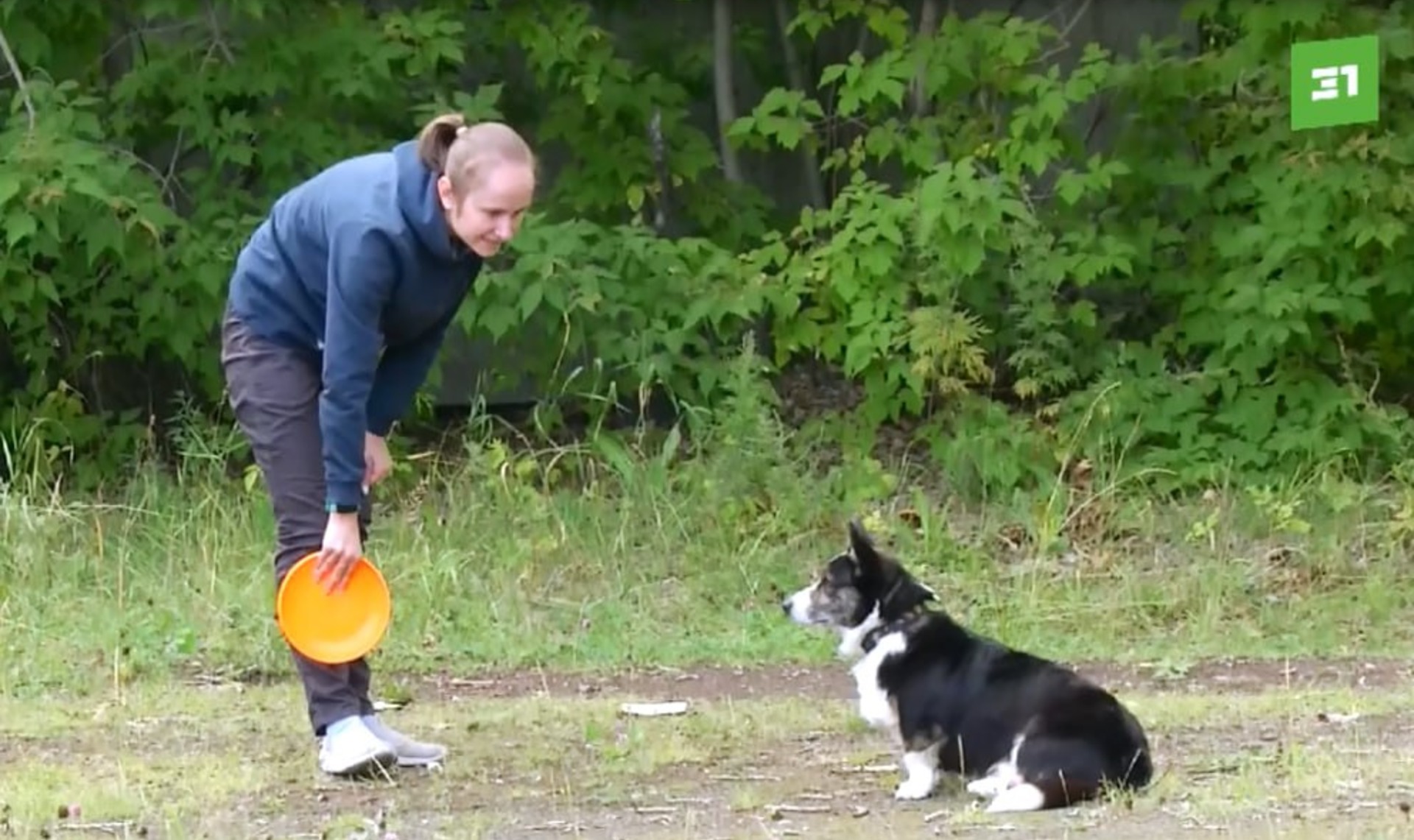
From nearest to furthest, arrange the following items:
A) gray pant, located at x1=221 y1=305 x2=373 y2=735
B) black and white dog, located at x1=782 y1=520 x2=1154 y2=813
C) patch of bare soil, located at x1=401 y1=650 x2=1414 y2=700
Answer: black and white dog, located at x1=782 y1=520 x2=1154 y2=813 < gray pant, located at x1=221 y1=305 x2=373 y2=735 < patch of bare soil, located at x1=401 y1=650 x2=1414 y2=700

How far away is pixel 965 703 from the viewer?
20.0 ft

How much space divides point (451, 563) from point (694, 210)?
3636mm

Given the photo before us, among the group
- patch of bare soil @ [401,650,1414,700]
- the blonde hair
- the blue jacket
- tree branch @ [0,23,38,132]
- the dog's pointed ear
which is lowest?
patch of bare soil @ [401,650,1414,700]

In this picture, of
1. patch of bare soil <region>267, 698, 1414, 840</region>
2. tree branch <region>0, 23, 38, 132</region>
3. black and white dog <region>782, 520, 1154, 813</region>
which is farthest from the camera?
tree branch <region>0, 23, 38, 132</region>

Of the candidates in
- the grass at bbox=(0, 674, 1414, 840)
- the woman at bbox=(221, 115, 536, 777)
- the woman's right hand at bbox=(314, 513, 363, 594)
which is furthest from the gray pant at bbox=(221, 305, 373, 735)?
the grass at bbox=(0, 674, 1414, 840)

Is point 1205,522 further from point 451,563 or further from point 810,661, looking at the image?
point 451,563

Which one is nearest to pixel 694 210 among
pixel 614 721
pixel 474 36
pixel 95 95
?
pixel 474 36

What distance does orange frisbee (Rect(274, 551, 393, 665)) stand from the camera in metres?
6.00

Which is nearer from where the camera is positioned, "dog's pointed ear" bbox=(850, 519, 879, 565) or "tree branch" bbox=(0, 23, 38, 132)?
"dog's pointed ear" bbox=(850, 519, 879, 565)

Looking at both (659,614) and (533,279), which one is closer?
(659,614)

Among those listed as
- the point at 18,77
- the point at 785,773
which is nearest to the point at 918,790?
the point at 785,773

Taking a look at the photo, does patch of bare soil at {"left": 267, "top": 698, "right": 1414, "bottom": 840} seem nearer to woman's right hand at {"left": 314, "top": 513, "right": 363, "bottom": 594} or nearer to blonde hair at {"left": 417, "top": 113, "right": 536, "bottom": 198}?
woman's right hand at {"left": 314, "top": 513, "right": 363, "bottom": 594}

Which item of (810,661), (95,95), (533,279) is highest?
(95,95)

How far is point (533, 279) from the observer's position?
10734mm
